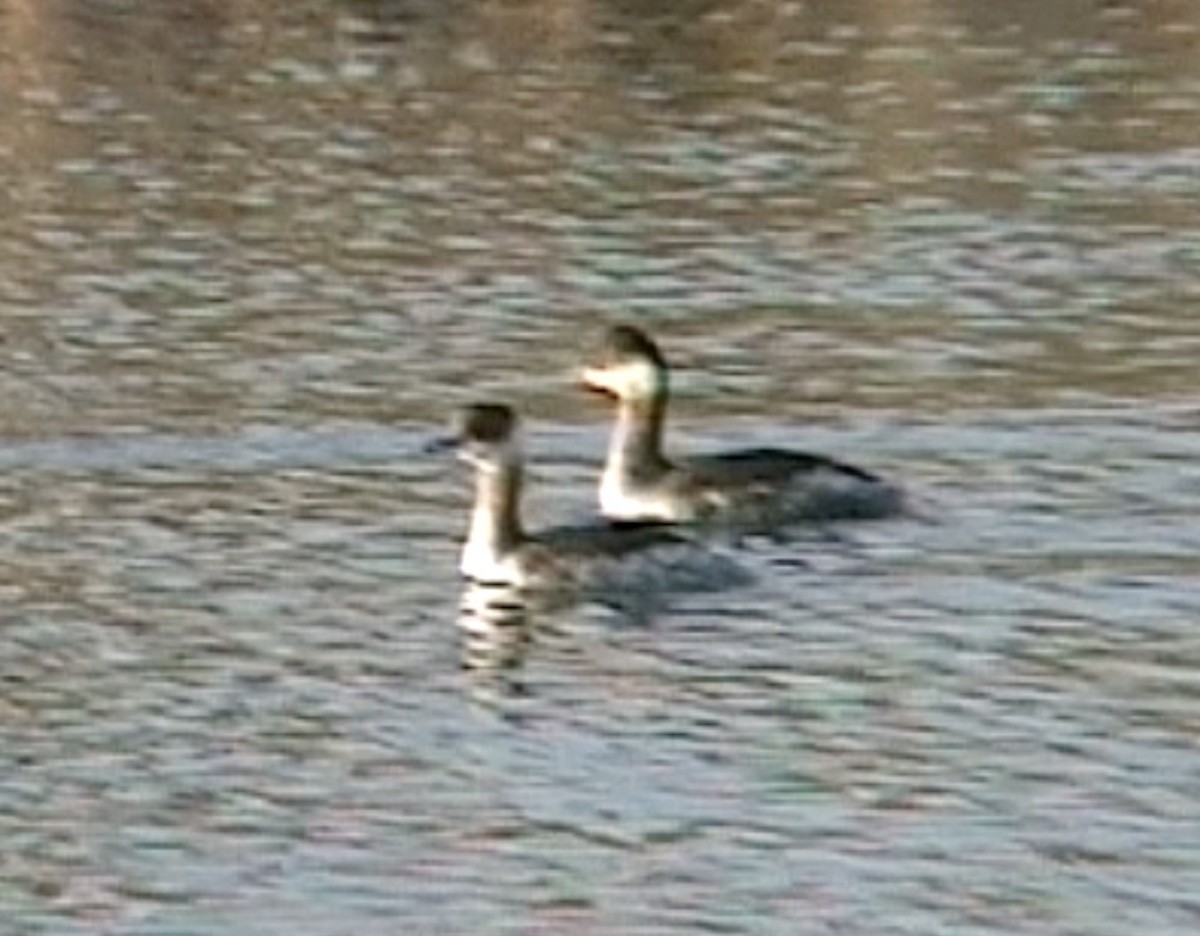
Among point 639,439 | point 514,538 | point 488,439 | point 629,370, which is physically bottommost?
point 514,538

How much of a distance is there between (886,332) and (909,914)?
8573 mm

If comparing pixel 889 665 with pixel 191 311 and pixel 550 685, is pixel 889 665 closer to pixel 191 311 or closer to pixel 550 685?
pixel 550 685

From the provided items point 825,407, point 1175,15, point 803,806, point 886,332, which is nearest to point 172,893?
point 803,806

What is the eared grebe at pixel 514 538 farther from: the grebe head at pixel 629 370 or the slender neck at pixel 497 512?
the grebe head at pixel 629 370

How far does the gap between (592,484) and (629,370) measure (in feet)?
1.73

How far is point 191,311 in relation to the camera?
72.7ft

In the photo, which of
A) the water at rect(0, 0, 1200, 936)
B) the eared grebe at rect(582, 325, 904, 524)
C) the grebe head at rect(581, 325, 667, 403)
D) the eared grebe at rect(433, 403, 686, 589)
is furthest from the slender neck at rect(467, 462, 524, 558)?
the grebe head at rect(581, 325, 667, 403)

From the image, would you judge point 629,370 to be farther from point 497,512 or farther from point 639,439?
point 497,512

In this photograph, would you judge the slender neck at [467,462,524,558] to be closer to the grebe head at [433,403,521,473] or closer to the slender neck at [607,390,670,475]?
the grebe head at [433,403,521,473]

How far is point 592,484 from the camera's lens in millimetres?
18906

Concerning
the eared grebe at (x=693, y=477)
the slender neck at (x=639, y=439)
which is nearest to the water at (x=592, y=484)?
the eared grebe at (x=693, y=477)

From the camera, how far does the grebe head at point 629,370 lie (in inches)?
730

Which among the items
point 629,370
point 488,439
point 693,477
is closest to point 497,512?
point 488,439

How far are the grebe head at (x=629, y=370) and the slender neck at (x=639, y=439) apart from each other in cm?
3
